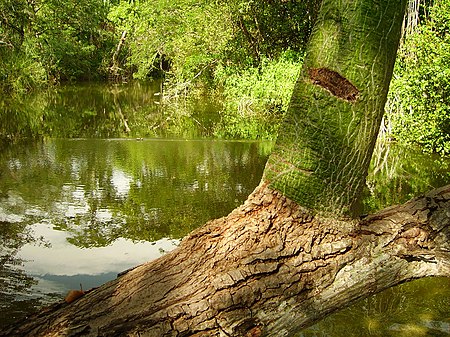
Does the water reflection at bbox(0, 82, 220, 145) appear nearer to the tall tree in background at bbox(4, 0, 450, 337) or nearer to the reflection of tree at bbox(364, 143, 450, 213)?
the reflection of tree at bbox(364, 143, 450, 213)

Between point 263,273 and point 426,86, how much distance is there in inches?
330

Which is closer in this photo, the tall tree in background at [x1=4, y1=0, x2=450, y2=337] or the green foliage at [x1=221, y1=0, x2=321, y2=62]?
the tall tree in background at [x1=4, y1=0, x2=450, y2=337]

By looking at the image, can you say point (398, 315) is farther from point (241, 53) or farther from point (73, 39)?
point (73, 39)

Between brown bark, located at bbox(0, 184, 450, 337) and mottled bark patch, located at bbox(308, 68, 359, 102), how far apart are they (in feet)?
1.35

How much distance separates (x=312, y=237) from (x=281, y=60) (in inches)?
605

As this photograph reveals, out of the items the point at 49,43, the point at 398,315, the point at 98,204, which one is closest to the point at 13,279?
the point at 98,204

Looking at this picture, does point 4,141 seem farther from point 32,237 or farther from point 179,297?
point 179,297

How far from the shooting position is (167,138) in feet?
38.4

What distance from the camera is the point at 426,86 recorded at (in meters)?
9.06

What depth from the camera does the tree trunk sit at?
1.76 metres

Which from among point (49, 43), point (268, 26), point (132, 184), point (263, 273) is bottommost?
point (132, 184)

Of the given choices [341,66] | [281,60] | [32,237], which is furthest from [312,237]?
[281,60]

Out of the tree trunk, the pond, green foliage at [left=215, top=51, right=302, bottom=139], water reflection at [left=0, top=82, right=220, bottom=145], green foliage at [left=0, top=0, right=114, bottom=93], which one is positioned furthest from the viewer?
green foliage at [left=0, top=0, right=114, bottom=93]

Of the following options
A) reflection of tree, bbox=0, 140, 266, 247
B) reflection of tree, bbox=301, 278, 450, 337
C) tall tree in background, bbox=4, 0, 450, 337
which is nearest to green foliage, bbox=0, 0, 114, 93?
reflection of tree, bbox=0, 140, 266, 247
